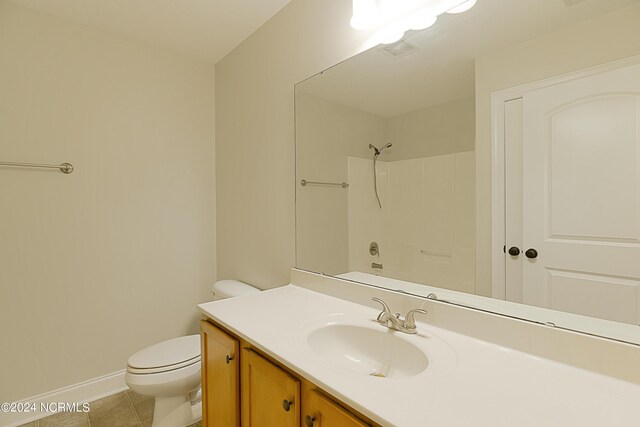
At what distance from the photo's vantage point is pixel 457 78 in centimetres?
106

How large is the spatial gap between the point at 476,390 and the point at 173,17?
2295 millimetres

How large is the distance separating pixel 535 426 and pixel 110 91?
8.37 ft

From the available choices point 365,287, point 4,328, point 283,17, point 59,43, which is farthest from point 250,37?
point 4,328

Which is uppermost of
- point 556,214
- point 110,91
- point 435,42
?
point 110,91

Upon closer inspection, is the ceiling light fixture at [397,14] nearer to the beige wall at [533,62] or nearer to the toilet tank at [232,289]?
the beige wall at [533,62]

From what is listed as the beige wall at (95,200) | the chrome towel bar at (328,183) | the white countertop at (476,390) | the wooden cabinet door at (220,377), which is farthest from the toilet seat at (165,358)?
the chrome towel bar at (328,183)

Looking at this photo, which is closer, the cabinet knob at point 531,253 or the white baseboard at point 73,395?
the cabinet knob at point 531,253

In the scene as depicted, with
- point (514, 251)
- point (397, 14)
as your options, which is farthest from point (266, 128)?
point (514, 251)

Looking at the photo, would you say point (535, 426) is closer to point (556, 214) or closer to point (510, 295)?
point (510, 295)

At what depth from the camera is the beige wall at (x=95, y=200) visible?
172cm

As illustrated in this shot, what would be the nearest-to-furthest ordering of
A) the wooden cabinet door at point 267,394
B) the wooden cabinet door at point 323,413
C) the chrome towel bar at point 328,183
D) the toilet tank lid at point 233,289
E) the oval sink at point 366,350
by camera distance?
the wooden cabinet door at point 323,413
the wooden cabinet door at point 267,394
the oval sink at point 366,350
the chrome towel bar at point 328,183
the toilet tank lid at point 233,289

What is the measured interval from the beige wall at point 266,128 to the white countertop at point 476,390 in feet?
3.12

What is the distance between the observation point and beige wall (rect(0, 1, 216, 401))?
172cm

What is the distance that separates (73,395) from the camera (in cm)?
186
